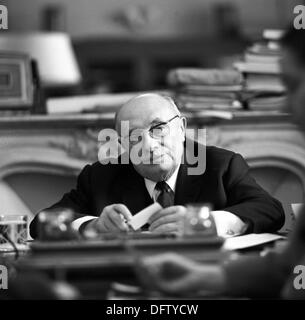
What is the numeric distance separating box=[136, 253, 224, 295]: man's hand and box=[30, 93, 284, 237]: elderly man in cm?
45

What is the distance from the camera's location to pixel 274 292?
3.86ft

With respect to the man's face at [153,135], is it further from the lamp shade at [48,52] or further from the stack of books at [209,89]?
the lamp shade at [48,52]

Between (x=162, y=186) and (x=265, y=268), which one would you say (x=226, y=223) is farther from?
(x=265, y=268)

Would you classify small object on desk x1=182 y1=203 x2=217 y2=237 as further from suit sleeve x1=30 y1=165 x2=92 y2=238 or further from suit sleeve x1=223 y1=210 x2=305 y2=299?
suit sleeve x1=30 y1=165 x2=92 y2=238

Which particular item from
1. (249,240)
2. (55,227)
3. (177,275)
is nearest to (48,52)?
(249,240)

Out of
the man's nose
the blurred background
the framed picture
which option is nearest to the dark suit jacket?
the man's nose

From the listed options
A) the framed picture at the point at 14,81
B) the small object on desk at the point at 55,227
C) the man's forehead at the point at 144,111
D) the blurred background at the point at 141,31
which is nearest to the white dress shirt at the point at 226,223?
the man's forehead at the point at 144,111

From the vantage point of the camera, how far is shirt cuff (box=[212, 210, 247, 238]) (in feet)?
5.31

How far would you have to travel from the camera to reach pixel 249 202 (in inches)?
68.3

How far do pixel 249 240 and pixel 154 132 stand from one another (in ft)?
1.00

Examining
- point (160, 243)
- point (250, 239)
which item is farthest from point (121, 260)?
point (250, 239)

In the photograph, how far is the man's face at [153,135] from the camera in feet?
5.55

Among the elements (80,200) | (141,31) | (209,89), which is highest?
(209,89)
